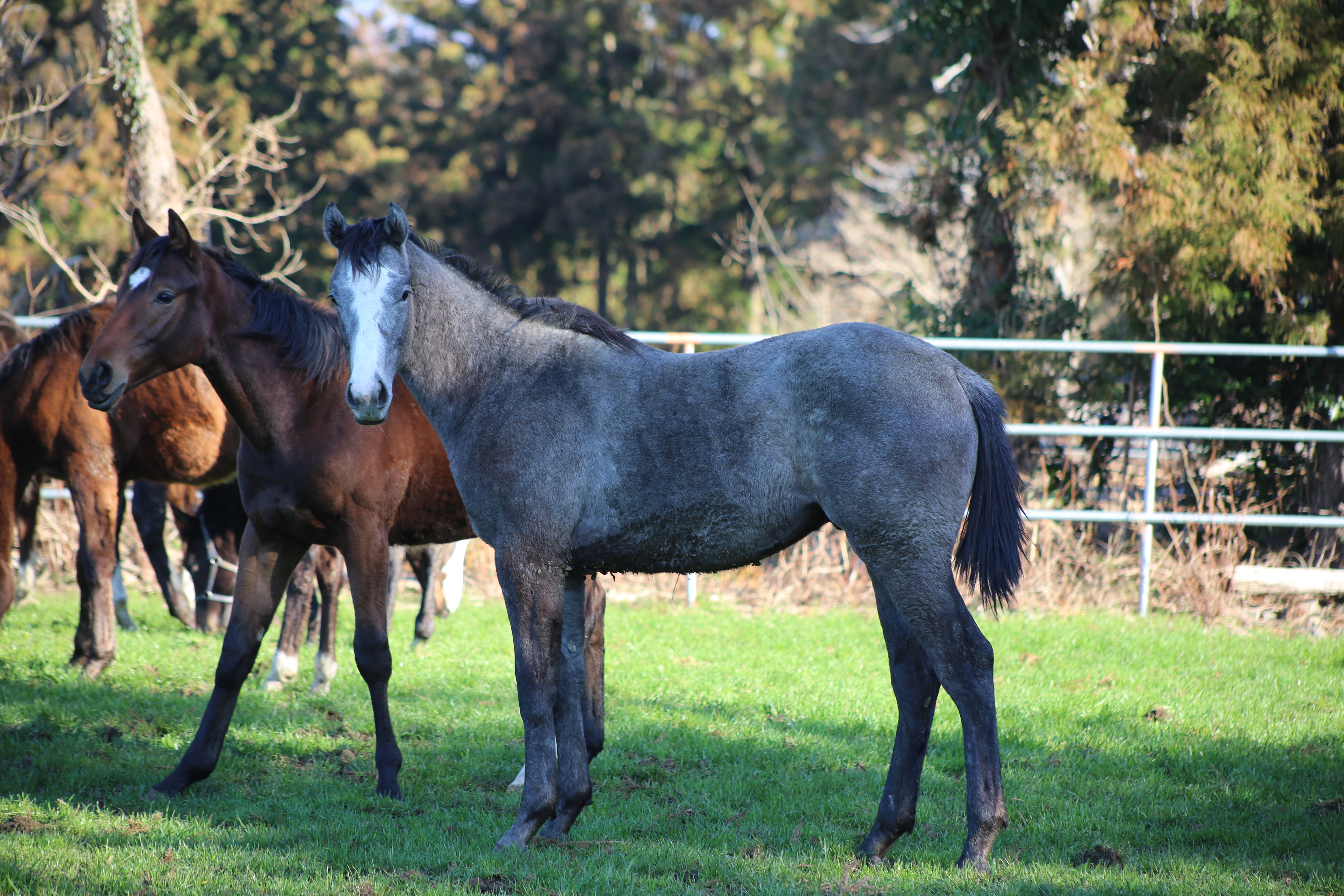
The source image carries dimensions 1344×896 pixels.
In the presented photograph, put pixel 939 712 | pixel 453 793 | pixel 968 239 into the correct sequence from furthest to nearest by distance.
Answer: pixel 968 239, pixel 939 712, pixel 453 793

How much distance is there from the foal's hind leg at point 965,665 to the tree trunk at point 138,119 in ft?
29.5

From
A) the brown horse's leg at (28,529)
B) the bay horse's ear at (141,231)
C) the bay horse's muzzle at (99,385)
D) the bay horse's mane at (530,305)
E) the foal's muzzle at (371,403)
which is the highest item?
the bay horse's ear at (141,231)

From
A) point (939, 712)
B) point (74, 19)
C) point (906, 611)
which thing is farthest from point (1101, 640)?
point (74, 19)

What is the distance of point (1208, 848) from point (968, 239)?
7501 mm

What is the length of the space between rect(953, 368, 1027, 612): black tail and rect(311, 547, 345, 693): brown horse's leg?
3.86 m

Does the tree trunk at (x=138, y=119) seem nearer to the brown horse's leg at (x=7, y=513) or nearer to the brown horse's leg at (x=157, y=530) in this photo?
the brown horse's leg at (x=157, y=530)

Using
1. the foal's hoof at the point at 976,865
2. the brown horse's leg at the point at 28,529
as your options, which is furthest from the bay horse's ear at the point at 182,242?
the foal's hoof at the point at 976,865

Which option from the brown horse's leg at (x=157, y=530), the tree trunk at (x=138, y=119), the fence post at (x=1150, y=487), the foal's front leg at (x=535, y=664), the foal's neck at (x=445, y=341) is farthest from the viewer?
the tree trunk at (x=138, y=119)

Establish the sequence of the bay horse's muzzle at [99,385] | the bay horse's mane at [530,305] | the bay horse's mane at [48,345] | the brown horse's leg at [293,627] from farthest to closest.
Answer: the bay horse's mane at [48,345] < the brown horse's leg at [293,627] < the bay horse's muzzle at [99,385] < the bay horse's mane at [530,305]

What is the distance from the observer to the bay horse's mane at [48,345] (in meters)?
5.89

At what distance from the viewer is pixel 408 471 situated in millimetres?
4430

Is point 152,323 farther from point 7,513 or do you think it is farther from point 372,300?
point 7,513

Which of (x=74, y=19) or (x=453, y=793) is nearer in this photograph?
(x=453, y=793)

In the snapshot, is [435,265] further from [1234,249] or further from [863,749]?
[1234,249]
